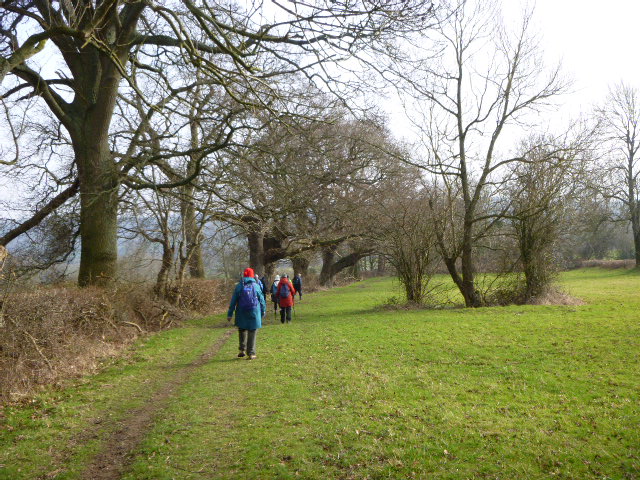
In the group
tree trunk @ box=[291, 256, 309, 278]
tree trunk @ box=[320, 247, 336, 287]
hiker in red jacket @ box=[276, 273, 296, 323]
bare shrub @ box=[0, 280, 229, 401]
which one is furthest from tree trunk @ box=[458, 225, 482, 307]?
tree trunk @ box=[320, 247, 336, 287]

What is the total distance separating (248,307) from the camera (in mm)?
9820

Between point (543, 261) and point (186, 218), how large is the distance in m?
13.9

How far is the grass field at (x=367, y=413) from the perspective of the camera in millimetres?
4523

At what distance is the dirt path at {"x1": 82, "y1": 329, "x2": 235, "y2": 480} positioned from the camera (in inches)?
186

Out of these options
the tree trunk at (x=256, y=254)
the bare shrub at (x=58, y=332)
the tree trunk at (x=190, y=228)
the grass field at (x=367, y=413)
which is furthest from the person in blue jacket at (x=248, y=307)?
the tree trunk at (x=256, y=254)

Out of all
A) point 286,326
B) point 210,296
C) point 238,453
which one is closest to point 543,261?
point 286,326

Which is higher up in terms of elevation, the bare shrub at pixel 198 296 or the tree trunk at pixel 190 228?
the tree trunk at pixel 190 228

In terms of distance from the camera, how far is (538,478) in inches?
160

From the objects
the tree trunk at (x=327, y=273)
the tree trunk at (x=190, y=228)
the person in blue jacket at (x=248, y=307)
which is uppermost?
the tree trunk at (x=190, y=228)

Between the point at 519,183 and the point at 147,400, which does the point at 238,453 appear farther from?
the point at 519,183

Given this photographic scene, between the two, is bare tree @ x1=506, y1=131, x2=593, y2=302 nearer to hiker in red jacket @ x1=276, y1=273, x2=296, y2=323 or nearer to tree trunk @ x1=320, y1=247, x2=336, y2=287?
hiker in red jacket @ x1=276, y1=273, x2=296, y2=323

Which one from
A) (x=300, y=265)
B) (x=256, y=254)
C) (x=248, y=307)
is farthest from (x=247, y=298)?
(x=300, y=265)

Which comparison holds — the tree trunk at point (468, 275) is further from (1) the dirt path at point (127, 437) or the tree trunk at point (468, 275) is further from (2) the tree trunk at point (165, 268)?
(1) the dirt path at point (127, 437)

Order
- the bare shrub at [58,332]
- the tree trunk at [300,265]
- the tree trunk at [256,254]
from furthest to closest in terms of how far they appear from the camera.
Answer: the tree trunk at [300,265]
the tree trunk at [256,254]
the bare shrub at [58,332]
